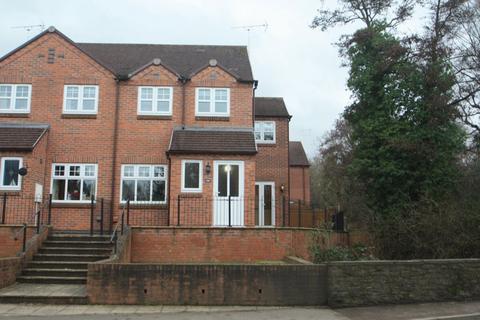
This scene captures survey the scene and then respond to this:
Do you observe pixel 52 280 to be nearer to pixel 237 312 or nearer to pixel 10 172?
pixel 237 312

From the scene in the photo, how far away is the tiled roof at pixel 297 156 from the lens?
36250 millimetres

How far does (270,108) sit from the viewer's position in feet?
83.7

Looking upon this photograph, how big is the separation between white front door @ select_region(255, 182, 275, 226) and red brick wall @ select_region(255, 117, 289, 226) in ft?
0.80

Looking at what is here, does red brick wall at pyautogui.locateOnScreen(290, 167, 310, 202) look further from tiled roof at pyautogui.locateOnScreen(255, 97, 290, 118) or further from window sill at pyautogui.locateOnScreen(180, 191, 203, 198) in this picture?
window sill at pyautogui.locateOnScreen(180, 191, 203, 198)

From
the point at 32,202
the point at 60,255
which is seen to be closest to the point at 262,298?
the point at 60,255

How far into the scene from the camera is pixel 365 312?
10.4 metres

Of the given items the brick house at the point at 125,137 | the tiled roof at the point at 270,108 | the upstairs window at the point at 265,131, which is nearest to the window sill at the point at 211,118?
the brick house at the point at 125,137

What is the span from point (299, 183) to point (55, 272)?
24538 millimetres

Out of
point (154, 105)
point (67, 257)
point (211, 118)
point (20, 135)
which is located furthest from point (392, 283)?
point (20, 135)

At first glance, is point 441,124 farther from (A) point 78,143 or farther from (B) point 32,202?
(B) point 32,202

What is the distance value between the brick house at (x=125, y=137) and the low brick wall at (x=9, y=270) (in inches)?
187

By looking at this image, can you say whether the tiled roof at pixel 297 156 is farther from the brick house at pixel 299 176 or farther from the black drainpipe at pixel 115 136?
the black drainpipe at pixel 115 136

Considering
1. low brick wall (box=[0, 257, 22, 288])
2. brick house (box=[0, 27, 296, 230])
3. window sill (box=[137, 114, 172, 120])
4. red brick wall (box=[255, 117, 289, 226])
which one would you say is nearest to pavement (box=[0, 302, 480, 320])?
low brick wall (box=[0, 257, 22, 288])

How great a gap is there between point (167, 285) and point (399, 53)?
655 inches
